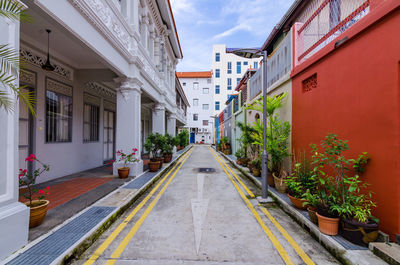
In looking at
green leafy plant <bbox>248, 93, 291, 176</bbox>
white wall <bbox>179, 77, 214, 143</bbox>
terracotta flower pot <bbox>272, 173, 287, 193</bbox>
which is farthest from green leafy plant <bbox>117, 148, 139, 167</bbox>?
white wall <bbox>179, 77, 214, 143</bbox>

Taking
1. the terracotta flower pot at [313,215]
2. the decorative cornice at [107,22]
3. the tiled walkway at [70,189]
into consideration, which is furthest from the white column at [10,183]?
the terracotta flower pot at [313,215]

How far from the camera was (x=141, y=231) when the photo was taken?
3297 millimetres

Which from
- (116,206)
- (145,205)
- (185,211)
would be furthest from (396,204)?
(116,206)

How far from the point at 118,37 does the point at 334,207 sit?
7.38 meters

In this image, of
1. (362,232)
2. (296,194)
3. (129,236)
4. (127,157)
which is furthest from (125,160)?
(362,232)

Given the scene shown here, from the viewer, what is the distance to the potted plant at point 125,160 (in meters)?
6.63

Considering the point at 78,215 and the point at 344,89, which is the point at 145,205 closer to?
the point at 78,215

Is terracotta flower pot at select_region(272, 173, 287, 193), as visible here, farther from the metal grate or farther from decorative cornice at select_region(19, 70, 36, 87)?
decorative cornice at select_region(19, 70, 36, 87)

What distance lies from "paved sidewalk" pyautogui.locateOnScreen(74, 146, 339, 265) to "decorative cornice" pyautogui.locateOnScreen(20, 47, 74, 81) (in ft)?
18.1

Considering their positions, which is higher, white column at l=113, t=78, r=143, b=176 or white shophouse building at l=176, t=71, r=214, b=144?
white shophouse building at l=176, t=71, r=214, b=144

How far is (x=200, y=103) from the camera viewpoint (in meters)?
41.4

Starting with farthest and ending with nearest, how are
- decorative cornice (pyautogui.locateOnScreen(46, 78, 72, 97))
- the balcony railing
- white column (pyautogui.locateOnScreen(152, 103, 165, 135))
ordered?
white column (pyautogui.locateOnScreen(152, 103, 165, 135)), decorative cornice (pyautogui.locateOnScreen(46, 78, 72, 97)), the balcony railing

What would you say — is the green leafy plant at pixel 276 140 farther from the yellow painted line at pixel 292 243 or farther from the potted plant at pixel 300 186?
the yellow painted line at pixel 292 243

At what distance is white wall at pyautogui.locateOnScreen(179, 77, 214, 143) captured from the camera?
40.8 m
